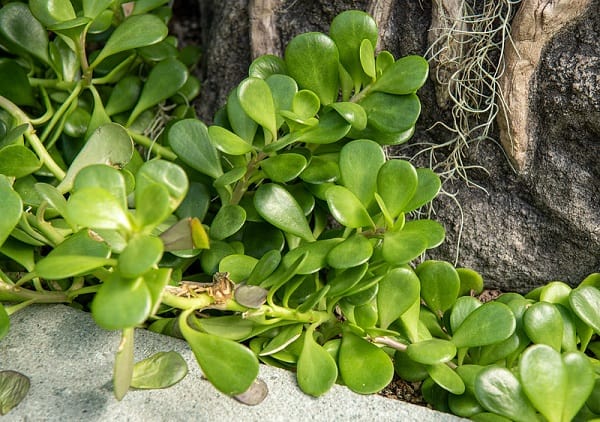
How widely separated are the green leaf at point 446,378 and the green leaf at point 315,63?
0.46 m

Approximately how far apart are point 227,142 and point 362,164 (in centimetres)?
21

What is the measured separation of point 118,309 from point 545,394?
0.56 m

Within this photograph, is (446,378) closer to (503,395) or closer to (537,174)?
(503,395)

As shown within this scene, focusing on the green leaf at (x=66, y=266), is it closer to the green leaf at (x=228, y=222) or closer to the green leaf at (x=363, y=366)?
the green leaf at (x=228, y=222)

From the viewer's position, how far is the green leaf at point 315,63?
1.11 meters

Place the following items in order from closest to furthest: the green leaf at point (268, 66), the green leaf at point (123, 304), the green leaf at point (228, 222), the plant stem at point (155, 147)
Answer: the green leaf at point (123, 304) → the green leaf at point (228, 222) → the green leaf at point (268, 66) → the plant stem at point (155, 147)

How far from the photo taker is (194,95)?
1.49 m

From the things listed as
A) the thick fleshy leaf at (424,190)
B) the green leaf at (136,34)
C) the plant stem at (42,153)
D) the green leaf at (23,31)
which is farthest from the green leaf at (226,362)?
the green leaf at (23,31)

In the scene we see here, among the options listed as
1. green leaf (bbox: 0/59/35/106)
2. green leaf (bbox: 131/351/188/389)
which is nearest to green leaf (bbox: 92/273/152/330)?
green leaf (bbox: 131/351/188/389)

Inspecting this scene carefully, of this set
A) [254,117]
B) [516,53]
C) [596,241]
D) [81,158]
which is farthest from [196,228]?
[596,241]

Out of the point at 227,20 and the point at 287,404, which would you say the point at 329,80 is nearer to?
the point at 227,20

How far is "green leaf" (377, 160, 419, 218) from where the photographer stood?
98 centimetres

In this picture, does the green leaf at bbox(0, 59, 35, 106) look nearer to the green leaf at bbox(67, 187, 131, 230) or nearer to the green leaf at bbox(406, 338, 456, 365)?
the green leaf at bbox(67, 187, 131, 230)

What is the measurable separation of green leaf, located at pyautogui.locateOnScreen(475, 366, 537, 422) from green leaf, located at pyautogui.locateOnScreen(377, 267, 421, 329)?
0.52ft
